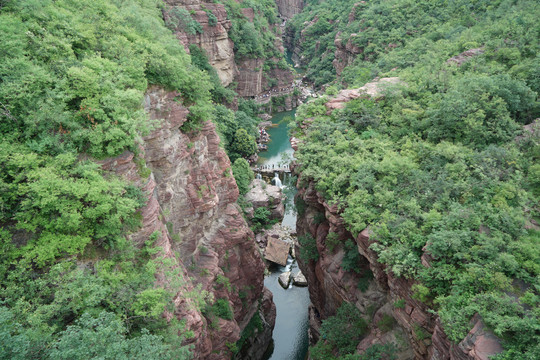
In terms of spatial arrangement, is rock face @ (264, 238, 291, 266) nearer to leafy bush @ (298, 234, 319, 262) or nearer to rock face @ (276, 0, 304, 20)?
leafy bush @ (298, 234, 319, 262)

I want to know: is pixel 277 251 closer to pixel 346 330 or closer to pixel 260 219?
pixel 260 219

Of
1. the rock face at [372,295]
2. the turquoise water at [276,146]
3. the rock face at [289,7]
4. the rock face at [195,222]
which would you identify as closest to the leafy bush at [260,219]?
the rock face at [372,295]

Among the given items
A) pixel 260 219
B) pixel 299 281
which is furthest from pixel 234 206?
pixel 260 219

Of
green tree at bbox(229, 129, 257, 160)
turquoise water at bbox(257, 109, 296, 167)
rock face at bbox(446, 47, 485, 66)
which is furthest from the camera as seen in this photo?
turquoise water at bbox(257, 109, 296, 167)

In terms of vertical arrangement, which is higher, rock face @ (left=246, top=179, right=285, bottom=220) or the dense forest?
the dense forest

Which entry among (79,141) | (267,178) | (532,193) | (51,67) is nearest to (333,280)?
(532,193)

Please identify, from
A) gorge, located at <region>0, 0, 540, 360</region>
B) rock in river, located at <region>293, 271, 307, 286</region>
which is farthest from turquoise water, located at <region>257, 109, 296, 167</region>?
gorge, located at <region>0, 0, 540, 360</region>
